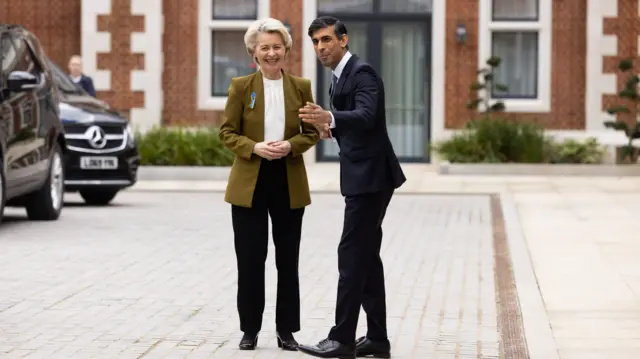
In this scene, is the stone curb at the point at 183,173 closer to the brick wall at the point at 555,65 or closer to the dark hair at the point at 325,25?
the brick wall at the point at 555,65

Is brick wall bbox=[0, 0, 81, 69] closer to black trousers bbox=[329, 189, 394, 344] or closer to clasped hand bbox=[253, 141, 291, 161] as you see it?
clasped hand bbox=[253, 141, 291, 161]

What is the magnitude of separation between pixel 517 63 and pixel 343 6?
316cm

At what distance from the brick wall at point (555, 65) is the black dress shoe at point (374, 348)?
19817mm

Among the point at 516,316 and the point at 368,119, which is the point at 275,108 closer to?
the point at 368,119

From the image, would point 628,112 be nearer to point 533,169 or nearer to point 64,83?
point 533,169

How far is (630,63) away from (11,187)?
13.5 meters

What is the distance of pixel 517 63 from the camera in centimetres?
2844

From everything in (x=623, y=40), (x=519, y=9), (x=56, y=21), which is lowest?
(x=623, y=40)

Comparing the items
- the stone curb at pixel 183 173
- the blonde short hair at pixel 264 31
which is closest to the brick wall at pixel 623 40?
the stone curb at pixel 183 173

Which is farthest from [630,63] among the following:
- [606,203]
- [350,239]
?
[350,239]

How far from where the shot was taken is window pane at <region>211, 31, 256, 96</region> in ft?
94.2

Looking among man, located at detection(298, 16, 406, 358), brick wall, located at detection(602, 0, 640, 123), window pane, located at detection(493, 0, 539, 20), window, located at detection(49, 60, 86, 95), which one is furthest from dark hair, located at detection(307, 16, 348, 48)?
window pane, located at detection(493, 0, 539, 20)

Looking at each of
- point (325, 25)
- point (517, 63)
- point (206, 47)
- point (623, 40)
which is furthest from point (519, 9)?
point (325, 25)

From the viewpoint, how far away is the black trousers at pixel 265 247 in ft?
28.0
